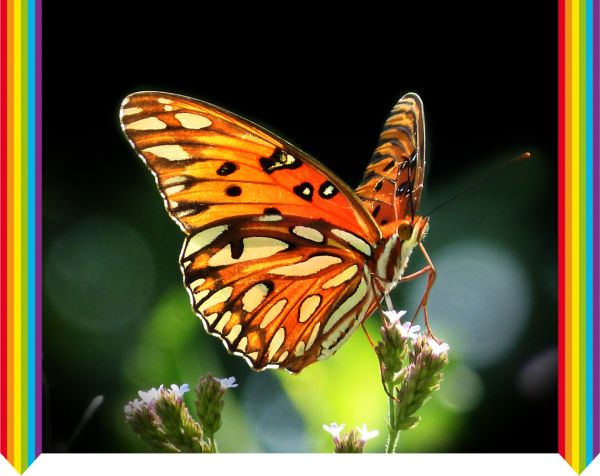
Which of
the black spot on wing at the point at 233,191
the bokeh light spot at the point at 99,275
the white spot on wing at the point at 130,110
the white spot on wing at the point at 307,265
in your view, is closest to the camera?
the white spot on wing at the point at 130,110

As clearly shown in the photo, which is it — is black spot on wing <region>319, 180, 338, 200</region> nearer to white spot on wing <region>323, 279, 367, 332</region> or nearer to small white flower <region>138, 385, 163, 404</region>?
white spot on wing <region>323, 279, 367, 332</region>

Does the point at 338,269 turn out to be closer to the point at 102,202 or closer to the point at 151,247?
the point at 151,247

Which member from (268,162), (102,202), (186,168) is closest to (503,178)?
(268,162)
